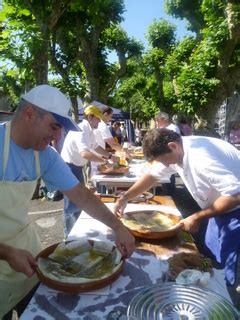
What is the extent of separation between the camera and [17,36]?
4.69m

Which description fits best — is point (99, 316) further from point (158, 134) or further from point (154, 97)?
point (154, 97)

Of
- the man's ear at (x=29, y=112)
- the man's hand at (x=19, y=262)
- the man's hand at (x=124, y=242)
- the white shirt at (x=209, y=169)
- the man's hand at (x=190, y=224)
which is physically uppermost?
the man's ear at (x=29, y=112)

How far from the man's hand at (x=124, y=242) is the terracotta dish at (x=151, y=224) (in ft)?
0.52

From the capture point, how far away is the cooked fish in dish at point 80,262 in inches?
51.8

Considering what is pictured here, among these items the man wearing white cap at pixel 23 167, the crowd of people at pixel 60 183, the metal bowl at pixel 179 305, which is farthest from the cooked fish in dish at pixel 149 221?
the metal bowl at pixel 179 305

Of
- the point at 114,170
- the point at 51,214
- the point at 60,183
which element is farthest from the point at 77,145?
the point at 60,183

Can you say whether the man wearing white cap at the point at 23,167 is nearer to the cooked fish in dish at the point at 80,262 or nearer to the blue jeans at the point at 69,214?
the cooked fish in dish at the point at 80,262

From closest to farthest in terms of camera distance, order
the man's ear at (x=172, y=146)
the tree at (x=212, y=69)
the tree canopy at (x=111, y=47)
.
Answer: the man's ear at (x=172, y=146), the tree canopy at (x=111, y=47), the tree at (x=212, y=69)

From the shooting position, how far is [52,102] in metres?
1.50

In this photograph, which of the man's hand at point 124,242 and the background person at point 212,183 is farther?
the background person at point 212,183

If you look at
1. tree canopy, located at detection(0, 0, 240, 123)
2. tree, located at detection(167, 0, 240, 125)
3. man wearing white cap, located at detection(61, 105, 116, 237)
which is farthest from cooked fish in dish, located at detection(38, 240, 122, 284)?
tree, located at detection(167, 0, 240, 125)

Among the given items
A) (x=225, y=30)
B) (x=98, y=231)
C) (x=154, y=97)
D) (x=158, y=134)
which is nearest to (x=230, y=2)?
(x=225, y=30)

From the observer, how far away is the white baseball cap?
1.49m

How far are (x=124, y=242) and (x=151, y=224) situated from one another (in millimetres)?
420
